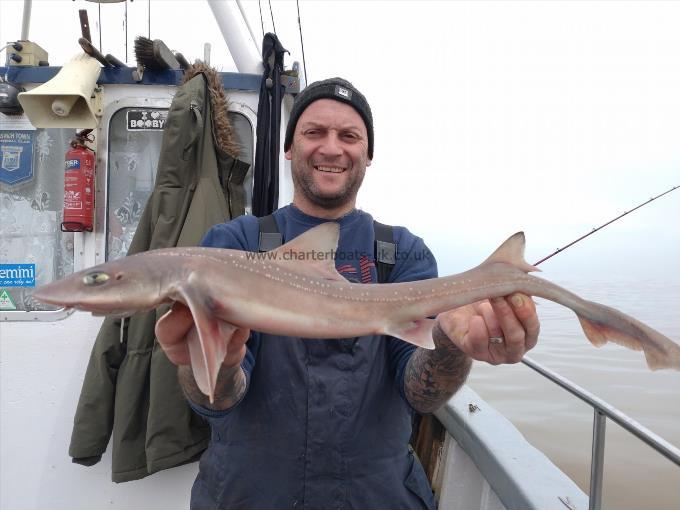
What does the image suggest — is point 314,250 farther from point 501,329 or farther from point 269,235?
point 501,329

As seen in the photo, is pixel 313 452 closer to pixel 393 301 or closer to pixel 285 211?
pixel 393 301

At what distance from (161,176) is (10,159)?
164cm

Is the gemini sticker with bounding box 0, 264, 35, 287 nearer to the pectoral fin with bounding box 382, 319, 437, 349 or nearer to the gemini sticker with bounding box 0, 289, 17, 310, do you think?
the gemini sticker with bounding box 0, 289, 17, 310

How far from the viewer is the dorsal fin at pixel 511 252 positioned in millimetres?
2240

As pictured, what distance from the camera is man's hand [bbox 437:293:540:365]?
2.05 meters

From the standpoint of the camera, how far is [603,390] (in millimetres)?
8680

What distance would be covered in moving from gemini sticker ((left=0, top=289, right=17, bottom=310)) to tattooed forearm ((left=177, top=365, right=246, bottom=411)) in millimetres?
2616

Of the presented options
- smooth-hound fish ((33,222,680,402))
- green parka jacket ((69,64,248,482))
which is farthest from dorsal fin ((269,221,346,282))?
green parka jacket ((69,64,248,482))

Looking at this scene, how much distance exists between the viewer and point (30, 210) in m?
4.07

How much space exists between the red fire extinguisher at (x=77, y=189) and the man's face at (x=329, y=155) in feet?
6.54

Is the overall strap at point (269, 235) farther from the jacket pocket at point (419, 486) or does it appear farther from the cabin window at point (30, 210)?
the cabin window at point (30, 210)

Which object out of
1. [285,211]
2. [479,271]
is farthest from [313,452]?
[285,211]

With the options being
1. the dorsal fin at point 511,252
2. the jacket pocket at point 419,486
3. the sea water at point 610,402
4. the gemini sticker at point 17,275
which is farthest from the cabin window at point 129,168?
the sea water at point 610,402

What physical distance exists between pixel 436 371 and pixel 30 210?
390 centimetres
